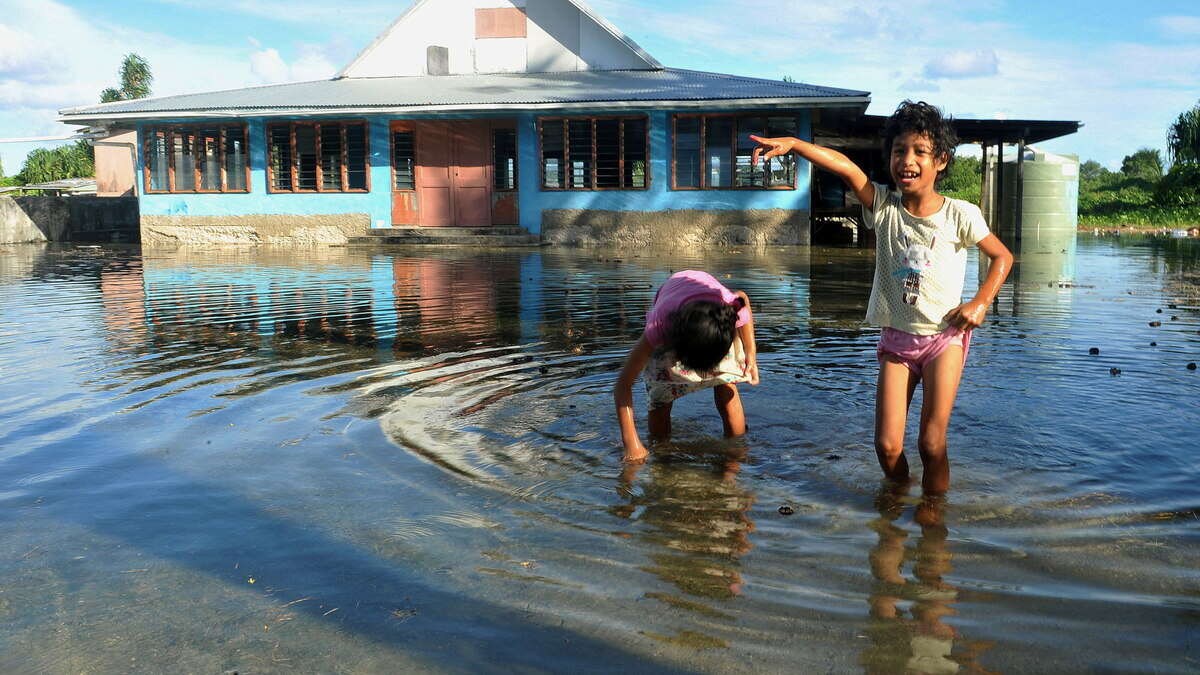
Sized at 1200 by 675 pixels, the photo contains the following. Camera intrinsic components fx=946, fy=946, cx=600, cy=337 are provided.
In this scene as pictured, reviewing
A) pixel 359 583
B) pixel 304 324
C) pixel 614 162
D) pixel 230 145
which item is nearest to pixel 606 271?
pixel 304 324

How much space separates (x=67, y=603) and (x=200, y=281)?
37.1 feet

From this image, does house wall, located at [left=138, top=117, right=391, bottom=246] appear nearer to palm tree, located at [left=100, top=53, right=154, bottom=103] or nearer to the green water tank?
the green water tank

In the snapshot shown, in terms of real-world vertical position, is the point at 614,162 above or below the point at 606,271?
above

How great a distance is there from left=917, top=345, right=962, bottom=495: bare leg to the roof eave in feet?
55.2

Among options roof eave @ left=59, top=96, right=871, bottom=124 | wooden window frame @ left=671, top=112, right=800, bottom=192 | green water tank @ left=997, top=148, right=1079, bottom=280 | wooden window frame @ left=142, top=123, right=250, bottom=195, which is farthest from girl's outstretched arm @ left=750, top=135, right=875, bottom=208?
wooden window frame @ left=142, top=123, right=250, bottom=195

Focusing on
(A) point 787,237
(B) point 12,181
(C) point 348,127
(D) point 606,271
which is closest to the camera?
(D) point 606,271

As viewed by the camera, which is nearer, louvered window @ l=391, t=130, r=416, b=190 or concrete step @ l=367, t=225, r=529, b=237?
concrete step @ l=367, t=225, r=529, b=237

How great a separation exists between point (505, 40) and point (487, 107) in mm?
5489

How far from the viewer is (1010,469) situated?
12.8 feet

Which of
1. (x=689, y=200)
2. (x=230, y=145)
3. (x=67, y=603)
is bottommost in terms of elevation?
(x=67, y=603)

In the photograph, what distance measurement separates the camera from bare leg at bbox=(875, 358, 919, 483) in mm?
3715

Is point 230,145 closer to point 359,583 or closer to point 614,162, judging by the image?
point 614,162

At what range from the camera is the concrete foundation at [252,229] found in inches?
920

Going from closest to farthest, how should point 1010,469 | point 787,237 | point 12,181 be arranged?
point 1010,469
point 787,237
point 12,181
